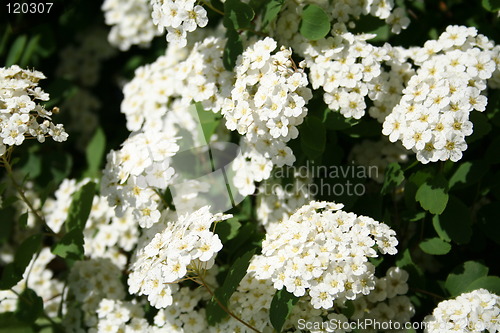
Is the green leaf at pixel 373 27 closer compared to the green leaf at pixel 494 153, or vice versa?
the green leaf at pixel 494 153

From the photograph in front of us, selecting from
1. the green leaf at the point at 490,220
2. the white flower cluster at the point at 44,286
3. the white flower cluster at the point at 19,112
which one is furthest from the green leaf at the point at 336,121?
the white flower cluster at the point at 44,286

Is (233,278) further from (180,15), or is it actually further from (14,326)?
(14,326)

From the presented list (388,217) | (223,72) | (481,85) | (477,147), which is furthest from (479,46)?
(223,72)

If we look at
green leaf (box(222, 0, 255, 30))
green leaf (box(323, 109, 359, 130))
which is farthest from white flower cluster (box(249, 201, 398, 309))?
green leaf (box(222, 0, 255, 30))

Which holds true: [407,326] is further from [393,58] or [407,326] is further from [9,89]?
[9,89]

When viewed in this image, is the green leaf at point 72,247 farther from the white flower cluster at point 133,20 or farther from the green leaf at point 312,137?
the white flower cluster at point 133,20

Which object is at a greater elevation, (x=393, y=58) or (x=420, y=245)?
(x=393, y=58)
